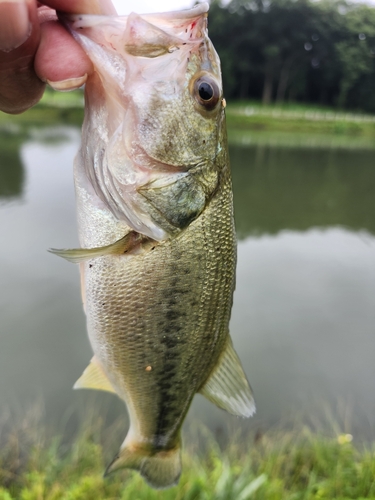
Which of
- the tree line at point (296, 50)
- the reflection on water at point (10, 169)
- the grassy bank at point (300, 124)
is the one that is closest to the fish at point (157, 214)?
the reflection on water at point (10, 169)

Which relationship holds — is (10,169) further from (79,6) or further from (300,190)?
(79,6)

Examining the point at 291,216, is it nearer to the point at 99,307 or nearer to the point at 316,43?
the point at 99,307

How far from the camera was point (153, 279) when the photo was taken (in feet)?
4.60

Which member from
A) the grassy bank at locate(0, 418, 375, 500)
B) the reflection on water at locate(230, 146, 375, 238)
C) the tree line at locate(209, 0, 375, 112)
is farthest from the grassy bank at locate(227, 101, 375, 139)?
the grassy bank at locate(0, 418, 375, 500)

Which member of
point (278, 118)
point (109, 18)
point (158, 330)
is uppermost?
point (109, 18)

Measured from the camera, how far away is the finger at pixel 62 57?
1146mm

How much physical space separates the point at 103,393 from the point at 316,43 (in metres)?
48.4

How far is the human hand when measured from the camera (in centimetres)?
108

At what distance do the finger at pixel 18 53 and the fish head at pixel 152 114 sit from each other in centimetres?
13

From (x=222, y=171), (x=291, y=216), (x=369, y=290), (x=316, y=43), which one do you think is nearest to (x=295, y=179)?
(x=291, y=216)

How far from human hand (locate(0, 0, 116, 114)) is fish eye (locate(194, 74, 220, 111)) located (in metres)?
0.34

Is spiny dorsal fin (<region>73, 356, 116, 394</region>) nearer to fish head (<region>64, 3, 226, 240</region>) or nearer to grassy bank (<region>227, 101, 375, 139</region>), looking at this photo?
fish head (<region>64, 3, 226, 240</region>)

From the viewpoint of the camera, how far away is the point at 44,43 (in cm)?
116

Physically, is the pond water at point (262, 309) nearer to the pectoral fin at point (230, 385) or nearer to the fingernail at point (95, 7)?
the pectoral fin at point (230, 385)
